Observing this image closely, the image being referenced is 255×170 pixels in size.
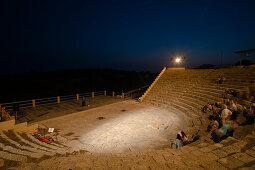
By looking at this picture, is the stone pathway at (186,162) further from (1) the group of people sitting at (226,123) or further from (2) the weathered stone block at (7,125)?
(2) the weathered stone block at (7,125)

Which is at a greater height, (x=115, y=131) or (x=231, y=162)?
(x=231, y=162)

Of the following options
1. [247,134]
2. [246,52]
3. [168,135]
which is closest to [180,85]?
[246,52]

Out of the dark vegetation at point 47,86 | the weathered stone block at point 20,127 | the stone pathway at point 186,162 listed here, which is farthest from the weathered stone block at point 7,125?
the dark vegetation at point 47,86

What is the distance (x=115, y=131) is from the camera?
7.95 metres

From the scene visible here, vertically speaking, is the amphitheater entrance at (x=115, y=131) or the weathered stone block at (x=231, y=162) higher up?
the weathered stone block at (x=231, y=162)

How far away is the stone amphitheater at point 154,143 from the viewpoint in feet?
11.3

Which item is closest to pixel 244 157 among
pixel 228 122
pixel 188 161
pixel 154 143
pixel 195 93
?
pixel 188 161

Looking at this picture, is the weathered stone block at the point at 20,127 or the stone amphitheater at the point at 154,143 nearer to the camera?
the stone amphitheater at the point at 154,143

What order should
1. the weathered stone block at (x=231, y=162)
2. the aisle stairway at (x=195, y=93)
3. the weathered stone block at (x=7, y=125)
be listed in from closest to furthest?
1. the weathered stone block at (x=231, y=162)
2. the weathered stone block at (x=7, y=125)
3. the aisle stairway at (x=195, y=93)

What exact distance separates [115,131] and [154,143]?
106 inches

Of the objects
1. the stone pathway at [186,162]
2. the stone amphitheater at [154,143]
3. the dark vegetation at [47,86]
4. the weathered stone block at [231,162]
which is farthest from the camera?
the dark vegetation at [47,86]

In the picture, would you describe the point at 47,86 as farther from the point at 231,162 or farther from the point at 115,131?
the point at 231,162

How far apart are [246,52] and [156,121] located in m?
14.2

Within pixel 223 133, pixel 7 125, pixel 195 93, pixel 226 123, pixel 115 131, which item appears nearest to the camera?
pixel 223 133
